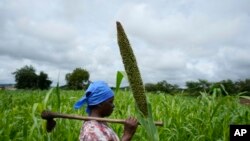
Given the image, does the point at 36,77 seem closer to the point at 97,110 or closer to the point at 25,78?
the point at 25,78

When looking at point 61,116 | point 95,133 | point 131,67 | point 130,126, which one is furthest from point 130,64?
point 95,133

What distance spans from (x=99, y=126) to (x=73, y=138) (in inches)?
65.9

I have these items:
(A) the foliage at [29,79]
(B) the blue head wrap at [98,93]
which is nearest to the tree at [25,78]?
(A) the foliage at [29,79]

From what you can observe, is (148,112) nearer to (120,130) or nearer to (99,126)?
(99,126)

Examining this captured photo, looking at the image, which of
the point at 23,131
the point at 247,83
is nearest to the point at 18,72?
the point at 247,83

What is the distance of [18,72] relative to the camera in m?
72.1

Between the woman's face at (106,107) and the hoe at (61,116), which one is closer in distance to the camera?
the hoe at (61,116)

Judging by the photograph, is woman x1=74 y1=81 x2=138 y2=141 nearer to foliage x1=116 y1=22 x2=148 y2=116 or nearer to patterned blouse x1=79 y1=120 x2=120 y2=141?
patterned blouse x1=79 y1=120 x2=120 y2=141

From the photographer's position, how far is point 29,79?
2781 inches

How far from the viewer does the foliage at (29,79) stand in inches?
2687

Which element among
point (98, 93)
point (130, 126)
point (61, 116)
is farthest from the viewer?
point (98, 93)

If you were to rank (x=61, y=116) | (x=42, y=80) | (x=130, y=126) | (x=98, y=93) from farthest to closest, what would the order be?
(x=42, y=80), (x=98, y=93), (x=130, y=126), (x=61, y=116)

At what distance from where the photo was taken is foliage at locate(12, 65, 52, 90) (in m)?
68.2

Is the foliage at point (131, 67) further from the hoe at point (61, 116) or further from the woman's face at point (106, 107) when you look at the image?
the woman's face at point (106, 107)
